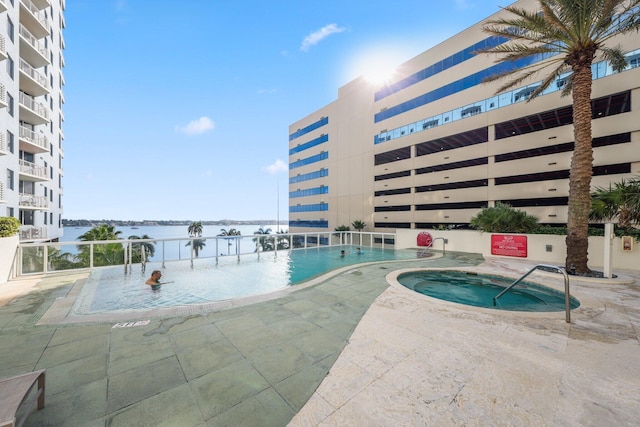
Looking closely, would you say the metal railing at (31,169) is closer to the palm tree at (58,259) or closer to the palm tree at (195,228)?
the palm tree at (58,259)

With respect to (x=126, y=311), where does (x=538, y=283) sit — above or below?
below

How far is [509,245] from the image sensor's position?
13203 millimetres

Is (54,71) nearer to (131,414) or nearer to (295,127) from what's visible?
(295,127)

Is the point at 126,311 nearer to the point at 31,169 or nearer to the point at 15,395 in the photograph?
the point at 15,395

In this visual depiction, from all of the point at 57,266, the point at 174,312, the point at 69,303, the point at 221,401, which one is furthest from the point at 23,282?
the point at 221,401

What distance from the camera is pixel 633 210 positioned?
923 cm

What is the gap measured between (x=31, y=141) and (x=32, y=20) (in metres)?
9.29

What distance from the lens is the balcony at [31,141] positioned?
58.4 feet

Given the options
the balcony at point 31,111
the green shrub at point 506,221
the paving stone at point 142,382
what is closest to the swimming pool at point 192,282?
the paving stone at point 142,382

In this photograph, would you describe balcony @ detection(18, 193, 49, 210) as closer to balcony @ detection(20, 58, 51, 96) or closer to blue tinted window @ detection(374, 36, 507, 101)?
balcony @ detection(20, 58, 51, 96)

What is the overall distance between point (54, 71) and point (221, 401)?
41.0 m

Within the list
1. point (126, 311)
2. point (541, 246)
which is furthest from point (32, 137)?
point (541, 246)

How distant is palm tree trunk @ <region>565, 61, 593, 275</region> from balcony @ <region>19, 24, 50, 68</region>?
3332 cm

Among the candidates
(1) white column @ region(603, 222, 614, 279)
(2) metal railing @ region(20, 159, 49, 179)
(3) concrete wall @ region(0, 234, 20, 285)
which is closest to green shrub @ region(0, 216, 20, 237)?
(3) concrete wall @ region(0, 234, 20, 285)
